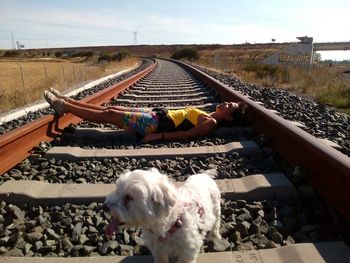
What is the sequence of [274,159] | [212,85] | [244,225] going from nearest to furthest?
[244,225]
[274,159]
[212,85]

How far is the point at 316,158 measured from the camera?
370cm

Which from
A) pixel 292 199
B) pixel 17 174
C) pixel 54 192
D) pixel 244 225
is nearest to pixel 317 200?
pixel 292 199

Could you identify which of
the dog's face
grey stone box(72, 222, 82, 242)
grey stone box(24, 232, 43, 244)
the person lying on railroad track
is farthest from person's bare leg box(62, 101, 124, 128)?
the dog's face

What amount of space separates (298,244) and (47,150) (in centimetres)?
341

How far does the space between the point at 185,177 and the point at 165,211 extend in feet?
6.29

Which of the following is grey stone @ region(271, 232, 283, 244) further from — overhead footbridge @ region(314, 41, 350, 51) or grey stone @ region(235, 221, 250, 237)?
overhead footbridge @ region(314, 41, 350, 51)

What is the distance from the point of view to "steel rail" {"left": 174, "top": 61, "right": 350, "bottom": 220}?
3146mm

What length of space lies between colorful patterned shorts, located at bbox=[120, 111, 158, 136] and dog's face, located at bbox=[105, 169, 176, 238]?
366cm

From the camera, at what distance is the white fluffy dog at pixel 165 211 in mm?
2277

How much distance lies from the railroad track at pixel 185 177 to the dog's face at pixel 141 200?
0.66 m

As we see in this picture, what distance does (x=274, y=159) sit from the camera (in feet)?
15.6

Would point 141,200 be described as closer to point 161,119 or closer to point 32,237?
point 32,237

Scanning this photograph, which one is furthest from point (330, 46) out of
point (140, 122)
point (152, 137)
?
point (152, 137)

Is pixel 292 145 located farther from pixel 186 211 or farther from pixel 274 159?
pixel 186 211
